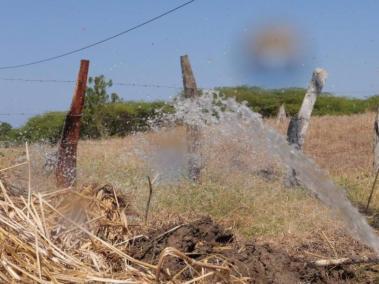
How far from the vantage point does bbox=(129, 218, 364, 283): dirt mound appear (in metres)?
4.71

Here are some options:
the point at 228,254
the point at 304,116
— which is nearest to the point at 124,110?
the point at 304,116

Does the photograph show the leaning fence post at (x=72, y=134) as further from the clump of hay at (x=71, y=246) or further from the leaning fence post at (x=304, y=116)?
the leaning fence post at (x=304, y=116)

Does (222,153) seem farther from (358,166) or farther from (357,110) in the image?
(357,110)

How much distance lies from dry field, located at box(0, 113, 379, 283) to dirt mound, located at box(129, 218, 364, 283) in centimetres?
47

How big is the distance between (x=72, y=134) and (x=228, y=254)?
3276mm

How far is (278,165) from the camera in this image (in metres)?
10.5

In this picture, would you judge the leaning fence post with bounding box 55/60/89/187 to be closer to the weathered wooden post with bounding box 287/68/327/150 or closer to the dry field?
the dry field

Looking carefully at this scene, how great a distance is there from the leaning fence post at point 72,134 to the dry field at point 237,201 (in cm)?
22

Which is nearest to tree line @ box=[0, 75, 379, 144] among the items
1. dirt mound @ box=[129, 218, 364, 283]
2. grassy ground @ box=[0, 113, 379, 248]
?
grassy ground @ box=[0, 113, 379, 248]

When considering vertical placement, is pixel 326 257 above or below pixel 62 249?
below

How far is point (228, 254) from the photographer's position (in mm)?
4867

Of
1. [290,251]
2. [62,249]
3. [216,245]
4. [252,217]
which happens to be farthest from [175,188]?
[62,249]

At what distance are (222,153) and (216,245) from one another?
4214 millimetres

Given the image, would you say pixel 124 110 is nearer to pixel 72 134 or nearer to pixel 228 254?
pixel 72 134
